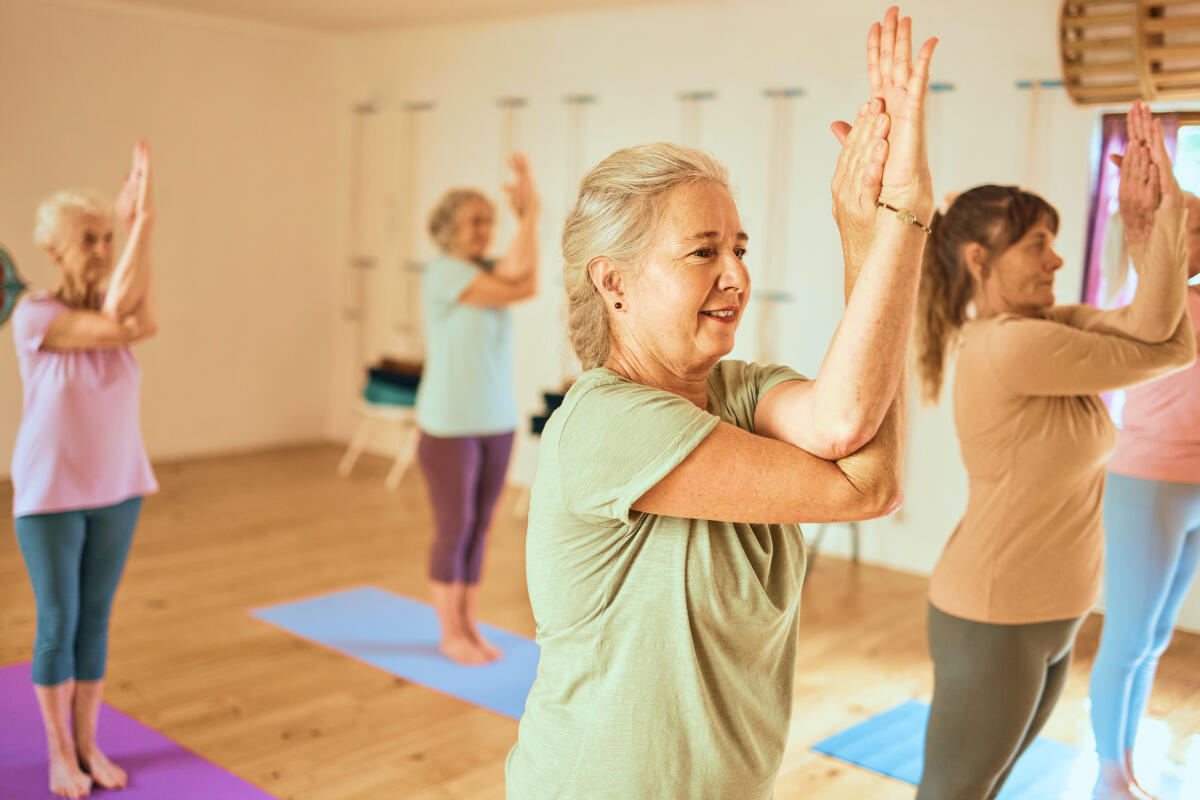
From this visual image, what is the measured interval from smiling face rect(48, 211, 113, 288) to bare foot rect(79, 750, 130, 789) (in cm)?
121

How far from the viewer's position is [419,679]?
371 cm

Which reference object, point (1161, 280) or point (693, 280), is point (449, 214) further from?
point (693, 280)

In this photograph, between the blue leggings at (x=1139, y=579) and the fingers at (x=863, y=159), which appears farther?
the blue leggings at (x=1139, y=579)

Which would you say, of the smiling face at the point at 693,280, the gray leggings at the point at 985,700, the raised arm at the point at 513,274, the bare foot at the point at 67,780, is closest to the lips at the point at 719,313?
the smiling face at the point at 693,280

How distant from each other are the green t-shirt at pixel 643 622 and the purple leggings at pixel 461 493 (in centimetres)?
260

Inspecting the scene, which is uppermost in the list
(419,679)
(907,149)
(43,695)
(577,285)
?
(907,149)

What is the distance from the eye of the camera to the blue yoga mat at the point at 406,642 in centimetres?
365

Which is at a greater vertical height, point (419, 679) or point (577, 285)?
point (577, 285)

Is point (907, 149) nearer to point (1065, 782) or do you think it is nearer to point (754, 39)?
point (1065, 782)

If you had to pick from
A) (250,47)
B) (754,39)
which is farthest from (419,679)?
(250,47)

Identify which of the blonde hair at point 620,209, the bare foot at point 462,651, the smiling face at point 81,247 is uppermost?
the blonde hair at point 620,209

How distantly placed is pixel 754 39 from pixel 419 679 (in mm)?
3352

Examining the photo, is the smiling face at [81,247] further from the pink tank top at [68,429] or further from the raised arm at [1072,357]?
the raised arm at [1072,357]

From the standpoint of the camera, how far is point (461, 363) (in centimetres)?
385
